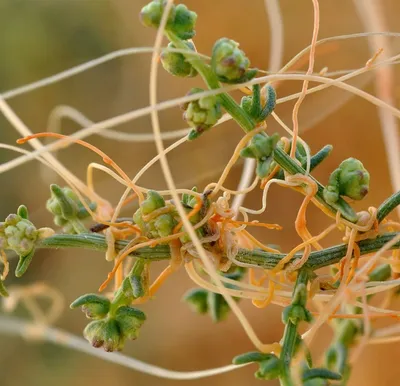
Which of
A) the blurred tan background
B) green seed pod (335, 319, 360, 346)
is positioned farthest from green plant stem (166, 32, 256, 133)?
the blurred tan background

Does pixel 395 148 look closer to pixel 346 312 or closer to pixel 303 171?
pixel 346 312

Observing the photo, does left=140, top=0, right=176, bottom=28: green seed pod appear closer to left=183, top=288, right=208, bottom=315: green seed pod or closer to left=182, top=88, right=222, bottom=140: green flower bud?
left=182, top=88, right=222, bottom=140: green flower bud

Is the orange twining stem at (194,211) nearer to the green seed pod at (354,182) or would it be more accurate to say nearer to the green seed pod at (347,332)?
the green seed pod at (354,182)

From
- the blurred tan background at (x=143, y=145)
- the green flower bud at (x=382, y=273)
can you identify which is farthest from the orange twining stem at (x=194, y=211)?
the blurred tan background at (x=143, y=145)

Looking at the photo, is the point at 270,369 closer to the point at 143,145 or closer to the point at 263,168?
the point at 263,168

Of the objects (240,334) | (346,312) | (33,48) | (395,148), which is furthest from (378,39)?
(33,48)

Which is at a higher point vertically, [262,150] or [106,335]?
[262,150]

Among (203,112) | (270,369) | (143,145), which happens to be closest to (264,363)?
(270,369)
